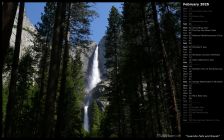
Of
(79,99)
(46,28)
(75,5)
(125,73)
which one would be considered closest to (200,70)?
(75,5)

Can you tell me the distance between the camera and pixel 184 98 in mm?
5504

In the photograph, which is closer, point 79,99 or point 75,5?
point 75,5

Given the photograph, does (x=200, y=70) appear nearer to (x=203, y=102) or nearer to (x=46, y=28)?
(x=203, y=102)

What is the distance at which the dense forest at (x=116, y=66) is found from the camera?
1471 centimetres

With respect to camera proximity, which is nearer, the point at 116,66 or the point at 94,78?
the point at 116,66

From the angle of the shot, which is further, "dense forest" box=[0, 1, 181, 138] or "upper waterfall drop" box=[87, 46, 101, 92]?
"upper waterfall drop" box=[87, 46, 101, 92]

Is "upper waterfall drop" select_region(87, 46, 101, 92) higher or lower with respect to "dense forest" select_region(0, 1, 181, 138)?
higher

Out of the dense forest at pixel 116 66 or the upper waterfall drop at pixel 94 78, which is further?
the upper waterfall drop at pixel 94 78

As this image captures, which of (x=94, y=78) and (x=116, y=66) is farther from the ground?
(x=94, y=78)

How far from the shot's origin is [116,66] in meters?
40.9

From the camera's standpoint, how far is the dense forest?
14710 mm

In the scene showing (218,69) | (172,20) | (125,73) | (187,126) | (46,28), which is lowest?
(187,126)

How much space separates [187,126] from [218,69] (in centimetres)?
101

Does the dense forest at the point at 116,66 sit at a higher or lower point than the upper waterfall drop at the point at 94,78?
lower
